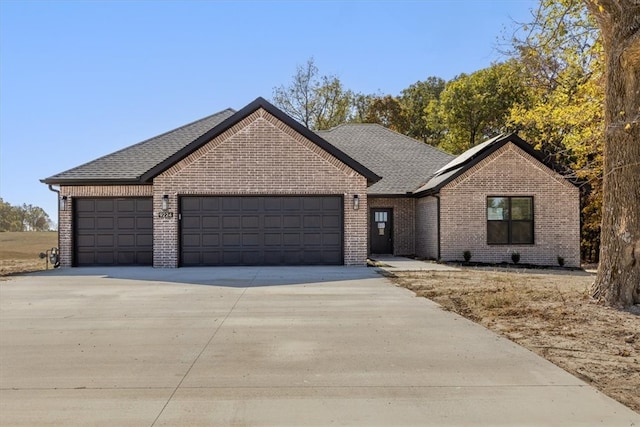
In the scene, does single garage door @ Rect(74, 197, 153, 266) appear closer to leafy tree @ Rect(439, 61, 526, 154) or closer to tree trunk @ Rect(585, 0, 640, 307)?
tree trunk @ Rect(585, 0, 640, 307)

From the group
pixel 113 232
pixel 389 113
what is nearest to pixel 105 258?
pixel 113 232

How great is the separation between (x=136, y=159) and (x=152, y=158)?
1.86 ft

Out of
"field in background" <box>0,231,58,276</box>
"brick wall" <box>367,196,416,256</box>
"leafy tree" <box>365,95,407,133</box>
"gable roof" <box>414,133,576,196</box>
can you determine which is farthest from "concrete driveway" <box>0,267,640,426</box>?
"leafy tree" <box>365,95,407,133</box>

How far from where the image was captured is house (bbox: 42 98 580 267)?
16.5 m

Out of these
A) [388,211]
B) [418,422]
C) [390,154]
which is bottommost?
[418,422]

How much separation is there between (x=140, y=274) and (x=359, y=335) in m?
9.69

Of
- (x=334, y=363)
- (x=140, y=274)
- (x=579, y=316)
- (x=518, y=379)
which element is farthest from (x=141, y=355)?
(x=140, y=274)

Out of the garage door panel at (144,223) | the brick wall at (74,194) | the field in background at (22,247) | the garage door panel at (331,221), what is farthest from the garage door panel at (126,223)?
the field in background at (22,247)

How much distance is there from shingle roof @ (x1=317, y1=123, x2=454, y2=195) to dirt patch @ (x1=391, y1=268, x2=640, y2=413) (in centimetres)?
898

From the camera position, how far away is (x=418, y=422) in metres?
4.01

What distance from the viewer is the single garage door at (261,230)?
16781mm

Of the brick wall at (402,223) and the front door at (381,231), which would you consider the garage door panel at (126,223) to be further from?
the brick wall at (402,223)

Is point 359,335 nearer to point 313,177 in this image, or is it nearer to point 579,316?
point 579,316

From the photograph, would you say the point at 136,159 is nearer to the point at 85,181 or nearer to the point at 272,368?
the point at 85,181
